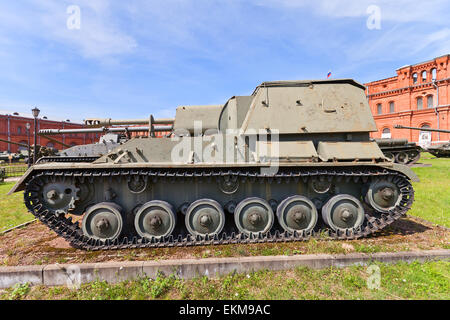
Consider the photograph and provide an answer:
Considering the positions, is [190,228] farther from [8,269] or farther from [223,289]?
[8,269]

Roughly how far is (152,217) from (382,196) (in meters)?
4.99

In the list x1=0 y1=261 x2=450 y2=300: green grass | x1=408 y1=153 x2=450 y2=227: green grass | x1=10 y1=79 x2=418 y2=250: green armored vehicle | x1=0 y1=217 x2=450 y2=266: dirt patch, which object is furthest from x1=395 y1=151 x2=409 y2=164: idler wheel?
x1=0 y1=261 x2=450 y2=300: green grass

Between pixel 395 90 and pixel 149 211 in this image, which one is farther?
pixel 395 90

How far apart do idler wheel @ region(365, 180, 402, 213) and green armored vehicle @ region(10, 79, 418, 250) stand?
0.02m

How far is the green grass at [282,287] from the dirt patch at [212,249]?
0.50 metres

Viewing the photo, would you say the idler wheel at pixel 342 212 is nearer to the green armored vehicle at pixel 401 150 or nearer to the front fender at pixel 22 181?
the front fender at pixel 22 181

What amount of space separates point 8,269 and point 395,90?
1987 inches

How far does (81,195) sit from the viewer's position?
4910 mm

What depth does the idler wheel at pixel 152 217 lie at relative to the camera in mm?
4824

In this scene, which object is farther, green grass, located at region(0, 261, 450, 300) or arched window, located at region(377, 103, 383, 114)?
arched window, located at region(377, 103, 383, 114)

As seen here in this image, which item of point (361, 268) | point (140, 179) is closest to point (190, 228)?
point (140, 179)

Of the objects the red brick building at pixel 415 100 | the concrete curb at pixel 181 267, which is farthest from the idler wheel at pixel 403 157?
the red brick building at pixel 415 100

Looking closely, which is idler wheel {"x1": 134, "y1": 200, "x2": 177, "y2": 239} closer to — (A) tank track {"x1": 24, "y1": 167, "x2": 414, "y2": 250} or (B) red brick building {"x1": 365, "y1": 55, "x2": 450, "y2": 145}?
(A) tank track {"x1": 24, "y1": 167, "x2": 414, "y2": 250}

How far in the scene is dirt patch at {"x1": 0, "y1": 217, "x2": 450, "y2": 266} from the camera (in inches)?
170
